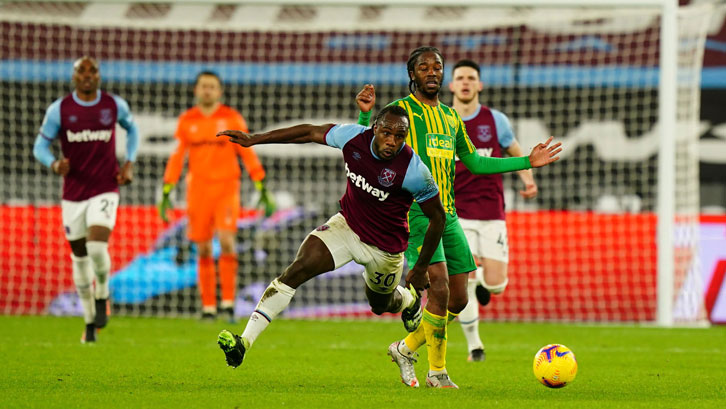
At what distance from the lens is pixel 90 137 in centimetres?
926

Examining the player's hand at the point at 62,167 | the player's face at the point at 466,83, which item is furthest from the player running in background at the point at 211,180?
the player's face at the point at 466,83

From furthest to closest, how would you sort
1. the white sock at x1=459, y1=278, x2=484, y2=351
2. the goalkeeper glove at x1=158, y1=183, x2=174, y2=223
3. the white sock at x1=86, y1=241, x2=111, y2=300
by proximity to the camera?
the goalkeeper glove at x1=158, y1=183, x2=174, y2=223
the white sock at x1=86, y1=241, x2=111, y2=300
the white sock at x1=459, y1=278, x2=484, y2=351

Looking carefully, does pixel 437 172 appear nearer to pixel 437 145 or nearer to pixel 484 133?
pixel 437 145

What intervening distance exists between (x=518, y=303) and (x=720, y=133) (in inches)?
336

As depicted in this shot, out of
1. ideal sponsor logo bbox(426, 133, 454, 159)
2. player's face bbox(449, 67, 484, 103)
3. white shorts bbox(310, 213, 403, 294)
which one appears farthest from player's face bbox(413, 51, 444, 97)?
player's face bbox(449, 67, 484, 103)

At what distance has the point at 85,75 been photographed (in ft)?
29.8

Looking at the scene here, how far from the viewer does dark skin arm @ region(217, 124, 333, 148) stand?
616cm

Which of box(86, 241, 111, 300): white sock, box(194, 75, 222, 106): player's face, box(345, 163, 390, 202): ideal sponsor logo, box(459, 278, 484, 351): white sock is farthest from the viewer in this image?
box(194, 75, 222, 106): player's face

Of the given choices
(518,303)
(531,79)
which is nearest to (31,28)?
(531,79)

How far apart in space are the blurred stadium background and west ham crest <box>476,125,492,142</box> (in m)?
4.55

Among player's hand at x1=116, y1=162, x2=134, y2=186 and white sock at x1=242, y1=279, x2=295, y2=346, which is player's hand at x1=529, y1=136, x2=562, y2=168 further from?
player's hand at x1=116, y1=162, x2=134, y2=186

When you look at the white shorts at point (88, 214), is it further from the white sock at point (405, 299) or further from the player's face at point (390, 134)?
the player's face at point (390, 134)

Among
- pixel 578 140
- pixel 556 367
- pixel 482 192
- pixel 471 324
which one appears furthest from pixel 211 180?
pixel 578 140

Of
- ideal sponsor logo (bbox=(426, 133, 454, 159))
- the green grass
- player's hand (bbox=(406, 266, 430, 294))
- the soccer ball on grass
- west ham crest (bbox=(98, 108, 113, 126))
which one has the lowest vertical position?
the green grass
